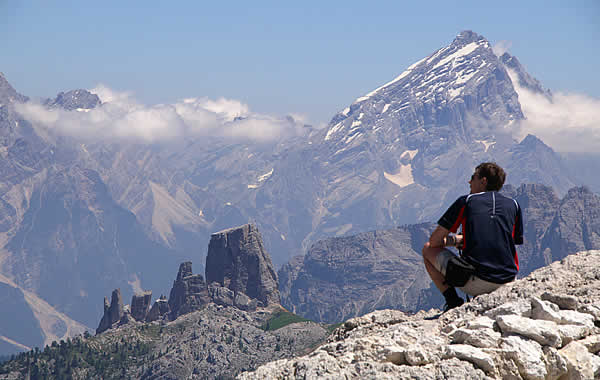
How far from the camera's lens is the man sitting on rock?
19.5m

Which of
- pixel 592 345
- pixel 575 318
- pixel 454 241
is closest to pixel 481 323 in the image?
pixel 575 318

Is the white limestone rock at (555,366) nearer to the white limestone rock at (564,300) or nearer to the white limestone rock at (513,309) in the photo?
the white limestone rock at (513,309)

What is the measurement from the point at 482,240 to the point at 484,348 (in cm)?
453

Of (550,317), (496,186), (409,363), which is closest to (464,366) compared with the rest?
(409,363)

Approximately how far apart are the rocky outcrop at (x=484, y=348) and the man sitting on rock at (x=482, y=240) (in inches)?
37.9

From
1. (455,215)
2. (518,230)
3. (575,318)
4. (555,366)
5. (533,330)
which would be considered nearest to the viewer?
(555,366)

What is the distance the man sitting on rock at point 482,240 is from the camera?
1953 cm

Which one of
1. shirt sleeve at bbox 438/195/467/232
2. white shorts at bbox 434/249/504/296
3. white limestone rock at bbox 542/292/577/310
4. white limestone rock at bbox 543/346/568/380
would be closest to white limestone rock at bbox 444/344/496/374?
white limestone rock at bbox 543/346/568/380

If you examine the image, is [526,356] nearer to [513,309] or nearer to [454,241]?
[513,309]

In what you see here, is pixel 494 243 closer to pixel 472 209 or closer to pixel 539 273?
pixel 472 209

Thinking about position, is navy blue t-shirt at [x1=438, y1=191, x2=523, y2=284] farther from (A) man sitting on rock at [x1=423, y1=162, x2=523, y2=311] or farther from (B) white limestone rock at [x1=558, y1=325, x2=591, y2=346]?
(B) white limestone rock at [x1=558, y1=325, x2=591, y2=346]

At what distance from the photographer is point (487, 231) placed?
1955 centimetres

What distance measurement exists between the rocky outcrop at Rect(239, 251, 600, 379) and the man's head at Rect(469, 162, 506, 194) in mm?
3195

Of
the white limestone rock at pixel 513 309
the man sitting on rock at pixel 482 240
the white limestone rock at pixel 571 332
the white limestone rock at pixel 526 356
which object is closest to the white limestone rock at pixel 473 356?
the white limestone rock at pixel 526 356
